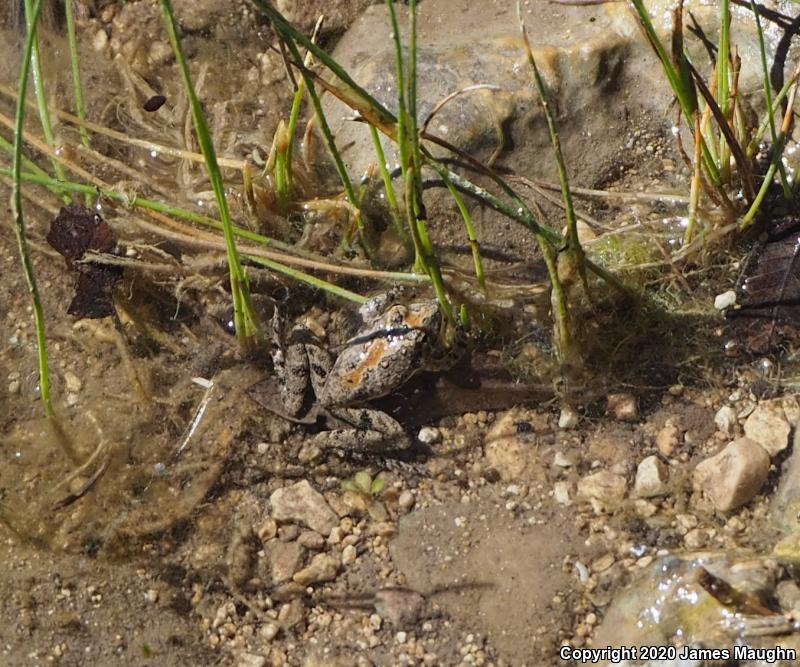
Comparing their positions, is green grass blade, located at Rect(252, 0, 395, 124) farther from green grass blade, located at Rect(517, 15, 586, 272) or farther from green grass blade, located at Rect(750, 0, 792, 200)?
green grass blade, located at Rect(750, 0, 792, 200)

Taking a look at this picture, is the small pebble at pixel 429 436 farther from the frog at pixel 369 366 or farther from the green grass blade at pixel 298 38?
the green grass blade at pixel 298 38

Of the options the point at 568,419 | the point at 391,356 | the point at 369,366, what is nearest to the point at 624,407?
the point at 568,419

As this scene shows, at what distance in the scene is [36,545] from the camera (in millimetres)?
3594

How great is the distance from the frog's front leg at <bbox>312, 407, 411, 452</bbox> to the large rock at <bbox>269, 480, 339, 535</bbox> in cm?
26

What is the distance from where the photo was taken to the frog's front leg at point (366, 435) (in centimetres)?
390

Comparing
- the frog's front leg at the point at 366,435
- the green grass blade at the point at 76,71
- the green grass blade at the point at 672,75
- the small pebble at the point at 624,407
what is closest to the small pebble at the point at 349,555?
the frog's front leg at the point at 366,435

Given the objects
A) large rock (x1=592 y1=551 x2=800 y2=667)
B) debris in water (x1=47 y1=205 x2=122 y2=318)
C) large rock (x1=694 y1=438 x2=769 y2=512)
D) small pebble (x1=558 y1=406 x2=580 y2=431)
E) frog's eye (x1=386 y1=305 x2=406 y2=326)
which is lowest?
large rock (x1=592 y1=551 x2=800 y2=667)

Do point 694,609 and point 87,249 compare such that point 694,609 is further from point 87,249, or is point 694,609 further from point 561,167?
point 87,249

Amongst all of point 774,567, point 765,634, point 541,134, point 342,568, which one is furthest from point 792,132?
point 342,568

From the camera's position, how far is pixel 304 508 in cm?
377

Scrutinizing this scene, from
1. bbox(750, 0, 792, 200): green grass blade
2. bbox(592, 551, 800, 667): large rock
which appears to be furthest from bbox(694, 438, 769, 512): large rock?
bbox(750, 0, 792, 200): green grass blade

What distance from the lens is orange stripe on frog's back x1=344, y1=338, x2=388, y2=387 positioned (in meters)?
4.04

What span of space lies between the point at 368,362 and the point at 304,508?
0.80 meters

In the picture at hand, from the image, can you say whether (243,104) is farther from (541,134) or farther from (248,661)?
(248,661)
